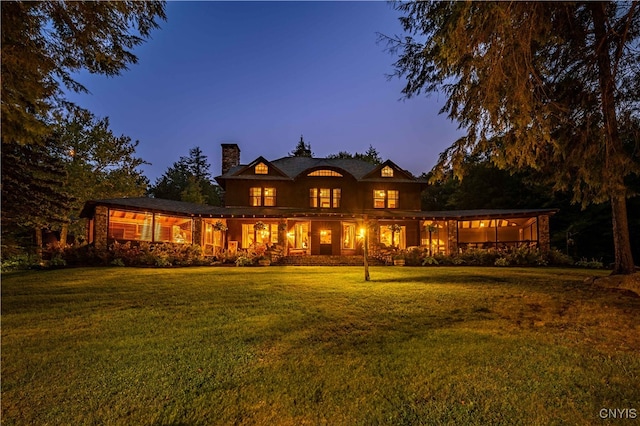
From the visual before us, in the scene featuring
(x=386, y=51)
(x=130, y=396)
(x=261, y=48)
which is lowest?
(x=130, y=396)

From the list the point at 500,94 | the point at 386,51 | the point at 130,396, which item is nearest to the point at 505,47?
the point at 500,94

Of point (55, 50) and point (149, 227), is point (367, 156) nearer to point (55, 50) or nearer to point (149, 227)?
point (149, 227)

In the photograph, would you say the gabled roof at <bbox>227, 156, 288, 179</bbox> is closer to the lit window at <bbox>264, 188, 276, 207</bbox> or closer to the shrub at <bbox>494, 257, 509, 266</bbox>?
the lit window at <bbox>264, 188, 276, 207</bbox>

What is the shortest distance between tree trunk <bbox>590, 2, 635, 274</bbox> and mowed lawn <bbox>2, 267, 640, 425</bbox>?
63.9 inches

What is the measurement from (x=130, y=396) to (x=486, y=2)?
6768mm

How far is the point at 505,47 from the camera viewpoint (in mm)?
5449

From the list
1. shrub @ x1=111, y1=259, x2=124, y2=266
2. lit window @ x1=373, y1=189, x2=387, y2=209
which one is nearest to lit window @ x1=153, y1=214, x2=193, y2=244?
shrub @ x1=111, y1=259, x2=124, y2=266

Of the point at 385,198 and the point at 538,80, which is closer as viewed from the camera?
the point at 538,80

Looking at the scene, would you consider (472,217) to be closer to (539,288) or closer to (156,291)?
(539,288)

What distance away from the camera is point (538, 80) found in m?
5.57

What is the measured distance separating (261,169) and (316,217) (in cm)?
538

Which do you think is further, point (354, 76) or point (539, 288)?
point (354, 76)

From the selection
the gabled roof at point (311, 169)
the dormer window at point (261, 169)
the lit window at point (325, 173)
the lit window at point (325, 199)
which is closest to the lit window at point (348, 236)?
the lit window at point (325, 199)

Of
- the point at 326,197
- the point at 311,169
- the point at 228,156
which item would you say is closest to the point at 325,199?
the point at 326,197
